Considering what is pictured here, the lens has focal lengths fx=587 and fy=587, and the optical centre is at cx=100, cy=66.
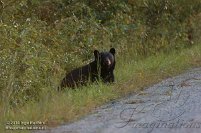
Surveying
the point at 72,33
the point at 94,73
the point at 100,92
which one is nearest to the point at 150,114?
the point at 100,92

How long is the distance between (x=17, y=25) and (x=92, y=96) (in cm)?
381

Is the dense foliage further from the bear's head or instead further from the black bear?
the bear's head

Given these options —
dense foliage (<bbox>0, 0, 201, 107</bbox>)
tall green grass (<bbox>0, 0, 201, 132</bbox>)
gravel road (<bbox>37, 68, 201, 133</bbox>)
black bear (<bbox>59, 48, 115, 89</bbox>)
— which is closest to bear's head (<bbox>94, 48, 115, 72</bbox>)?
black bear (<bbox>59, 48, 115, 89</bbox>)

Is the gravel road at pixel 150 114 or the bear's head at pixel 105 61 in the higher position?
the bear's head at pixel 105 61

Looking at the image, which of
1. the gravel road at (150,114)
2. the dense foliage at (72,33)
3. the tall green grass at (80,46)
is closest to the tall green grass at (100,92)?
the tall green grass at (80,46)

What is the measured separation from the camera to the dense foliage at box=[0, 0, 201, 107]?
10750 millimetres

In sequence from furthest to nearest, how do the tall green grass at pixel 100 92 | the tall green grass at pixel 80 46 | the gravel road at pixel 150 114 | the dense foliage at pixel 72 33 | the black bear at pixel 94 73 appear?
the black bear at pixel 94 73, the dense foliage at pixel 72 33, the tall green grass at pixel 80 46, the tall green grass at pixel 100 92, the gravel road at pixel 150 114

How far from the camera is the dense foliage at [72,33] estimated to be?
1075cm

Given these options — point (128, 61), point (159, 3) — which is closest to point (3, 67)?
point (128, 61)

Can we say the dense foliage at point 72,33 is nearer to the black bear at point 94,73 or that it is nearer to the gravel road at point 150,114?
the black bear at point 94,73

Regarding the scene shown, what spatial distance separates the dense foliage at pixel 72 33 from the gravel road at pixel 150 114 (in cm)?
179

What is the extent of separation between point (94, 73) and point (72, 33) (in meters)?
2.96

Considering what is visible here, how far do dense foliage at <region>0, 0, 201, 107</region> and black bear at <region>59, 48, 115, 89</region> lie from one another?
0.36 m

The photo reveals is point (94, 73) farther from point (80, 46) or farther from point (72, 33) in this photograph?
point (72, 33)
